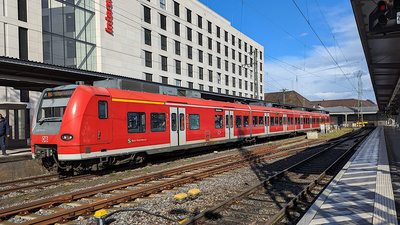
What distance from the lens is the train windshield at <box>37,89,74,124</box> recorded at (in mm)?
8828

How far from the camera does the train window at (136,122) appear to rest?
33.0ft

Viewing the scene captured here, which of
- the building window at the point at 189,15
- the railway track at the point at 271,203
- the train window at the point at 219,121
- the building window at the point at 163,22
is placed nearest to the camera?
the railway track at the point at 271,203

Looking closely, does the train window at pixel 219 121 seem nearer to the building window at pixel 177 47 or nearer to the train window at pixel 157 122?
the train window at pixel 157 122

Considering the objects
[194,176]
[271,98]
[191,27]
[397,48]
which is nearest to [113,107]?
[194,176]

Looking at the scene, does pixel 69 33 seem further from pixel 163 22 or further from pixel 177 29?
pixel 177 29

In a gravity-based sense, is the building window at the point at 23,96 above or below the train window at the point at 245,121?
above

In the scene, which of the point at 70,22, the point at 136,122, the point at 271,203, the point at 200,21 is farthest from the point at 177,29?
the point at 271,203

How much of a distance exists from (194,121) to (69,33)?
16494mm

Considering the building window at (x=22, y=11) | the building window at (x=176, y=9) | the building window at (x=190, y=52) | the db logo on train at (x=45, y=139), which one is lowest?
the db logo on train at (x=45, y=139)

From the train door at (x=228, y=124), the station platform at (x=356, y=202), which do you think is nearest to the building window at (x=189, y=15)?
the train door at (x=228, y=124)

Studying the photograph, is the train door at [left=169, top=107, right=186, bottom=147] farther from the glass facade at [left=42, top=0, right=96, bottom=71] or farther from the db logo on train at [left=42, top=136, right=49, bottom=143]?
the glass facade at [left=42, top=0, right=96, bottom=71]

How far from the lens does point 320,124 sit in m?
39.9

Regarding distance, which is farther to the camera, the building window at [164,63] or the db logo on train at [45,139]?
the building window at [164,63]

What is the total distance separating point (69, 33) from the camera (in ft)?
76.8
